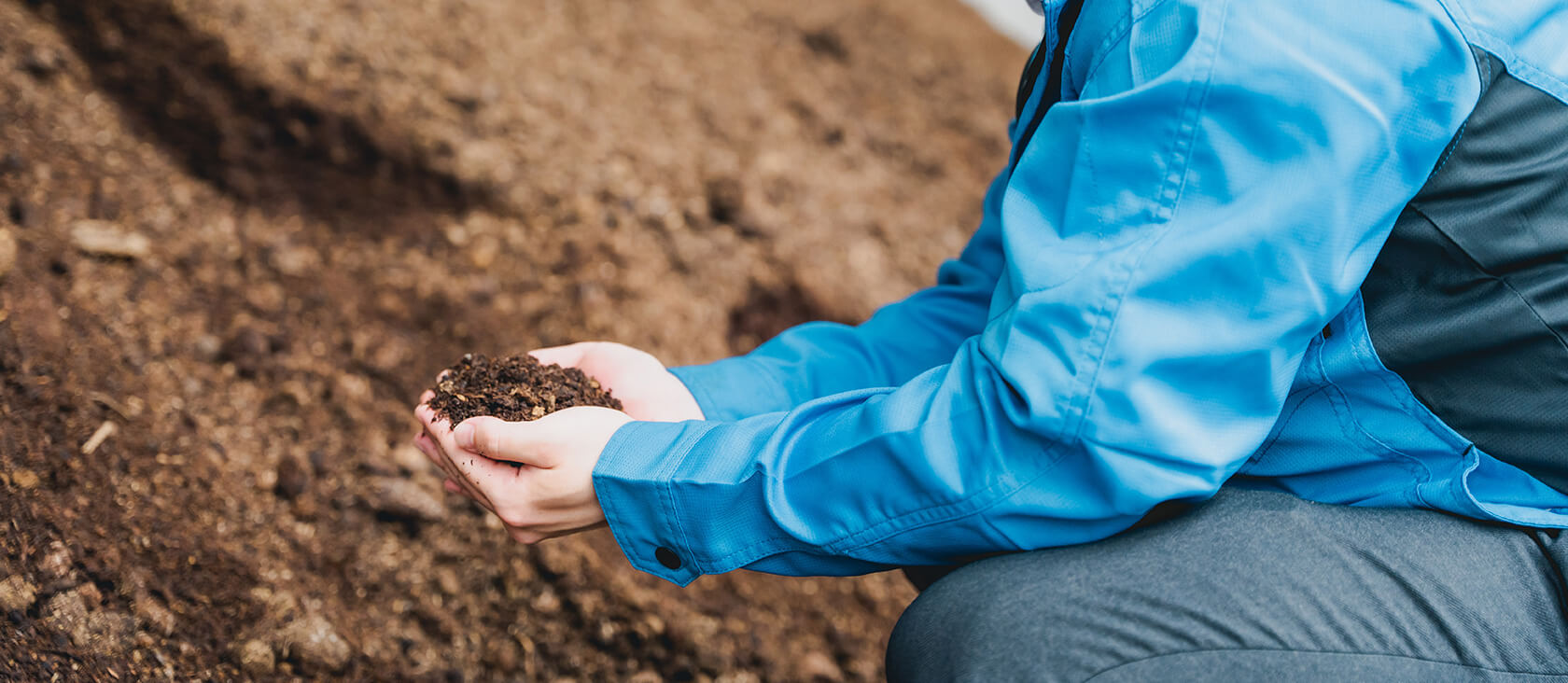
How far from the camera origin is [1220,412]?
918 millimetres

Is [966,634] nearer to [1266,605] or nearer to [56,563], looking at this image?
[1266,605]

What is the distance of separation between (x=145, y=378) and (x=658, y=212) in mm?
1169

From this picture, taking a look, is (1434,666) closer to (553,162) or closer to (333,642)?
(333,642)

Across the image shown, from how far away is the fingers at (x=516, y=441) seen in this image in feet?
3.52

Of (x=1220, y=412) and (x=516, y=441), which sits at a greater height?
(x=1220, y=412)

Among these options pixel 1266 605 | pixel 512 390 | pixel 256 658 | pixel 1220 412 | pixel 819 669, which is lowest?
pixel 819 669

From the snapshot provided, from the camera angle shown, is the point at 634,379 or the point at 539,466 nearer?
the point at 539,466

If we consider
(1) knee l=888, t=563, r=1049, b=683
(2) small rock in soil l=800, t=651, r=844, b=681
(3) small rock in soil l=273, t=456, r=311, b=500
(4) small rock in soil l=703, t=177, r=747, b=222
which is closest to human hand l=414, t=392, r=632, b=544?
(1) knee l=888, t=563, r=1049, b=683

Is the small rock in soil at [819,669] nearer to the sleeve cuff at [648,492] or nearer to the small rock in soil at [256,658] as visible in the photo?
the sleeve cuff at [648,492]

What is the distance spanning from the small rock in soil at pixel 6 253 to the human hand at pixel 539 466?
3.16ft

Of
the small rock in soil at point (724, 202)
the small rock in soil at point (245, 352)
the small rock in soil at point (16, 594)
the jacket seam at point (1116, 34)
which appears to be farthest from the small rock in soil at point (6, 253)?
the jacket seam at point (1116, 34)

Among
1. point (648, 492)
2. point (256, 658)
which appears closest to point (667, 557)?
point (648, 492)

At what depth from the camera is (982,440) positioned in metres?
0.94

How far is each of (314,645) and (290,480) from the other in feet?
1.02
